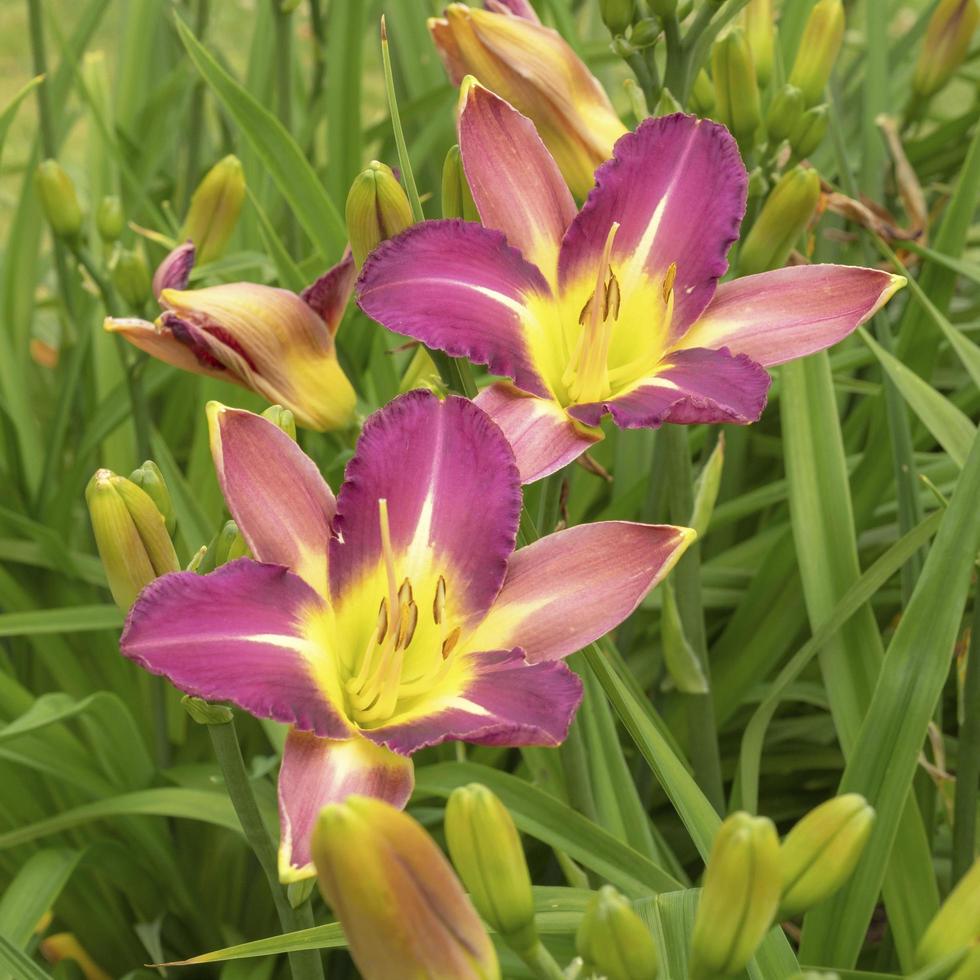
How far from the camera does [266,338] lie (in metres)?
0.76

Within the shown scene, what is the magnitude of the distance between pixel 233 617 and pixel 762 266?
466 mm

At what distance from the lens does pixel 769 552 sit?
1123mm

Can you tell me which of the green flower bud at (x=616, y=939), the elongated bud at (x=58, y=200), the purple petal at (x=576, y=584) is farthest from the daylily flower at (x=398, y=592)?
the elongated bud at (x=58, y=200)

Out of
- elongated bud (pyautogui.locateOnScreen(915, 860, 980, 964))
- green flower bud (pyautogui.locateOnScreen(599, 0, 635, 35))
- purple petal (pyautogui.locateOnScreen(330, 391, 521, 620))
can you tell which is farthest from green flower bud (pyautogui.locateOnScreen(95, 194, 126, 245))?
elongated bud (pyautogui.locateOnScreen(915, 860, 980, 964))

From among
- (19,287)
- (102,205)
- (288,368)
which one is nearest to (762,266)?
(288,368)

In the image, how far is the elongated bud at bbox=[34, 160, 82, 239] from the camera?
1.09m

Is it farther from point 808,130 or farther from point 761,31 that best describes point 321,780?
point 761,31

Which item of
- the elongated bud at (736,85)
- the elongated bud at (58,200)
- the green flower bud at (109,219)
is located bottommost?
the green flower bud at (109,219)

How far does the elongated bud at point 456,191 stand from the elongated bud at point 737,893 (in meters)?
0.42

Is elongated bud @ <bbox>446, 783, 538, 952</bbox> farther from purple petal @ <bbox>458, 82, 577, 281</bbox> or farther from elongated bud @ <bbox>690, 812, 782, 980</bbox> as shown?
purple petal @ <bbox>458, 82, 577, 281</bbox>

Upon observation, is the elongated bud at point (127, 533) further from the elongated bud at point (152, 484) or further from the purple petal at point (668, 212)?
the purple petal at point (668, 212)

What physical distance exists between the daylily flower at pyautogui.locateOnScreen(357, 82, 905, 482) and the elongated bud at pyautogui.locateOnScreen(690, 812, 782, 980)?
256mm

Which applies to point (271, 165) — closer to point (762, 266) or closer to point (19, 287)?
point (762, 266)

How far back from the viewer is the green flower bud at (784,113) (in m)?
0.94
